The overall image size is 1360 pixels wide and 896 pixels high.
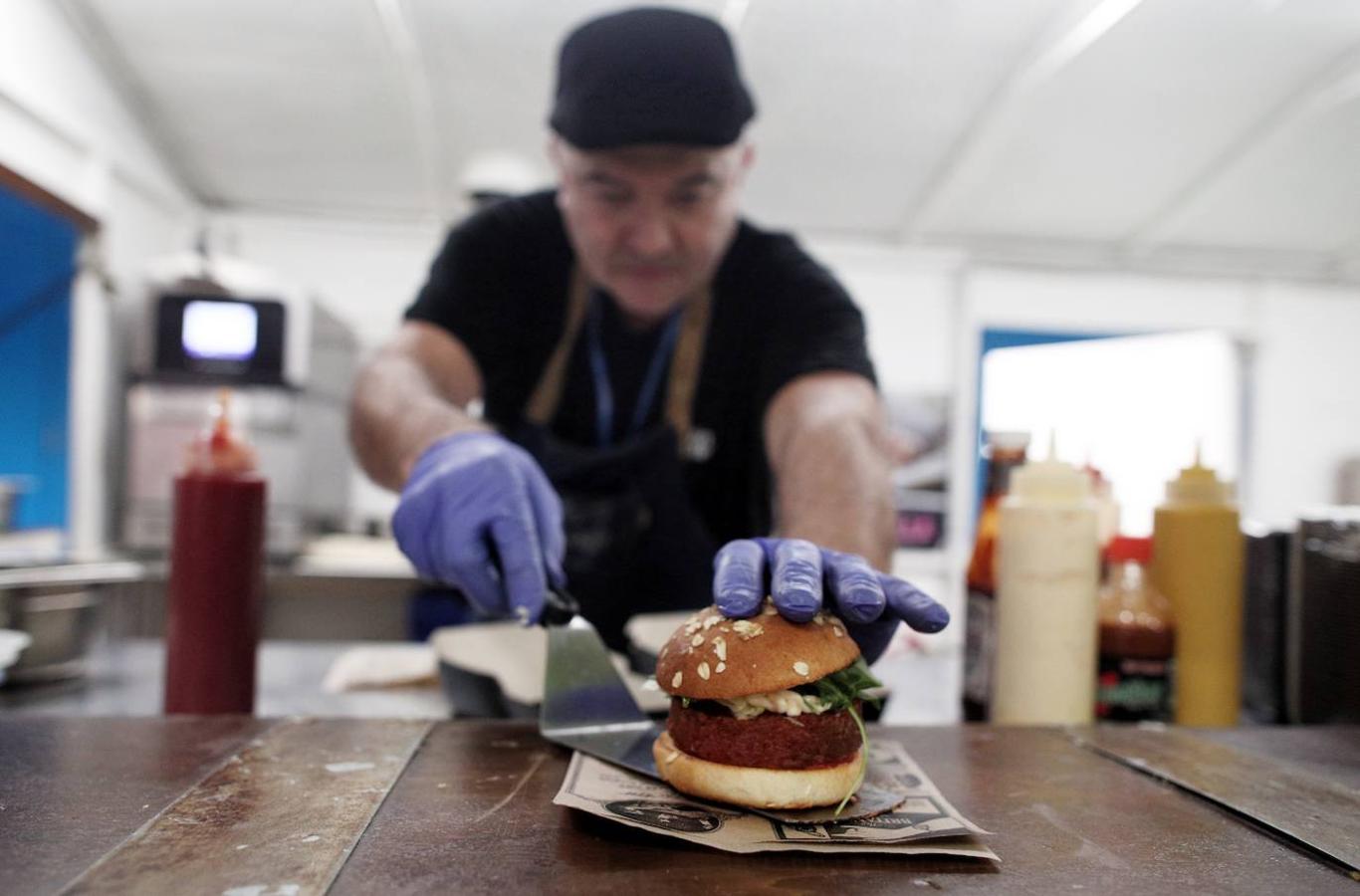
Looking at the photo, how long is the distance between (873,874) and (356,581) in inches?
126

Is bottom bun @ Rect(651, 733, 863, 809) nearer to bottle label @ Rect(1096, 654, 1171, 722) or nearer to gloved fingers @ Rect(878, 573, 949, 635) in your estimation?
gloved fingers @ Rect(878, 573, 949, 635)

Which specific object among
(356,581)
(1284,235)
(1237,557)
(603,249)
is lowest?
(356,581)

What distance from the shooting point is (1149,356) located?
4688 millimetres

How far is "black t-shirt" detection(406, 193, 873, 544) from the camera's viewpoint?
175cm

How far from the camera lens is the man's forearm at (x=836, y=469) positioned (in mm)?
1408

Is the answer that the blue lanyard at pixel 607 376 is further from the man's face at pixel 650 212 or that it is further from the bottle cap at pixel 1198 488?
the bottle cap at pixel 1198 488

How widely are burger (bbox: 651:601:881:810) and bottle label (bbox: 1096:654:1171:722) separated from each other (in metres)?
0.52

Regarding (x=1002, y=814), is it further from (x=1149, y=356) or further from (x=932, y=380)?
(x=1149, y=356)

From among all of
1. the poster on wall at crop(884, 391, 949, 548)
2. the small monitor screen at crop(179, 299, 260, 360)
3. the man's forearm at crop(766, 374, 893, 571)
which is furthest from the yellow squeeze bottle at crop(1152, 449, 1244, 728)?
the poster on wall at crop(884, 391, 949, 548)

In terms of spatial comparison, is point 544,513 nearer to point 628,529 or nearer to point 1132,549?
point 628,529

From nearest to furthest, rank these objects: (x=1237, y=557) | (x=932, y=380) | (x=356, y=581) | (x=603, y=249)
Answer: (x=1237, y=557) < (x=603, y=249) < (x=356, y=581) < (x=932, y=380)

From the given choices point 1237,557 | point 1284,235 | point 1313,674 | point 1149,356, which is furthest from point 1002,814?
point 1149,356

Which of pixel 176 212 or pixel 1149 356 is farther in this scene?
pixel 1149 356

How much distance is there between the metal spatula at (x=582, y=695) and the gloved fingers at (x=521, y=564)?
0.02 meters
